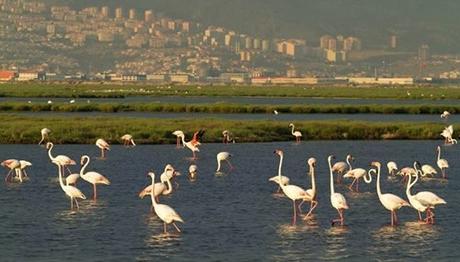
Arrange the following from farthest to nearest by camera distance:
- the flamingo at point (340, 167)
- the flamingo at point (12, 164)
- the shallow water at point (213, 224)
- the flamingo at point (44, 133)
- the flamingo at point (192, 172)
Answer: the flamingo at point (44, 133)
the flamingo at point (192, 172)
the flamingo at point (340, 167)
the flamingo at point (12, 164)
the shallow water at point (213, 224)

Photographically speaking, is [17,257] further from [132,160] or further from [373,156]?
[373,156]

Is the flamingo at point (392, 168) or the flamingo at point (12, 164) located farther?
the flamingo at point (392, 168)

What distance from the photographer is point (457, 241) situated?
2572cm

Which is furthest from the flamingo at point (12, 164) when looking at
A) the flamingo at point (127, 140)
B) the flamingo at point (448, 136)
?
the flamingo at point (448, 136)

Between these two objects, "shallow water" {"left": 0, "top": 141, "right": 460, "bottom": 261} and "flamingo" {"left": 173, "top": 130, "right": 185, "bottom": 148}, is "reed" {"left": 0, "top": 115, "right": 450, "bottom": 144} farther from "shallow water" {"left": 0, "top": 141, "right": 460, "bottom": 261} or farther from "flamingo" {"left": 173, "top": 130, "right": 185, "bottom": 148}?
"shallow water" {"left": 0, "top": 141, "right": 460, "bottom": 261}

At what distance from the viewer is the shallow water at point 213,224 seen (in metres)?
24.2

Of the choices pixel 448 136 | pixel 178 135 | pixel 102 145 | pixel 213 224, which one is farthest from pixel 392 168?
pixel 448 136

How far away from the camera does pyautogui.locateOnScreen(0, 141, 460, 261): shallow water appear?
953 inches

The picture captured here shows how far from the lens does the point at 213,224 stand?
1088 inches

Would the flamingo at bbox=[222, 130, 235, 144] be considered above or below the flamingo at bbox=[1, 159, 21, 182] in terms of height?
below

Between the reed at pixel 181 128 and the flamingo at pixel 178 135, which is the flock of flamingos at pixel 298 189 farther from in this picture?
the reed at pixel 181 128

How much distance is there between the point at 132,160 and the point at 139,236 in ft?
60.2

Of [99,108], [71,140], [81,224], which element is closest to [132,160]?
[71,140]

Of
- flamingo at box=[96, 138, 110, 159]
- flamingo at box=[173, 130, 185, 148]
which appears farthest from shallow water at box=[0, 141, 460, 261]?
flamingo at box=[173, 130, 185, 148]
